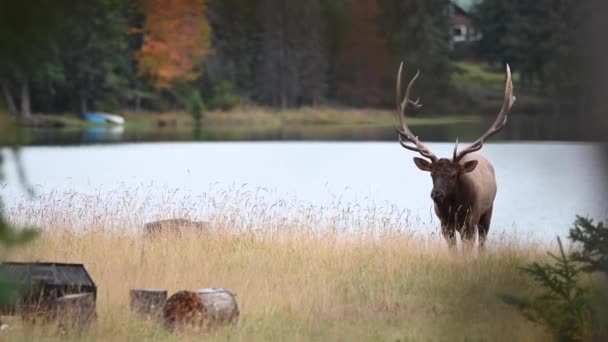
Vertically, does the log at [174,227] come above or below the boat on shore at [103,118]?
above

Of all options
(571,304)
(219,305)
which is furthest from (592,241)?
(219,305)

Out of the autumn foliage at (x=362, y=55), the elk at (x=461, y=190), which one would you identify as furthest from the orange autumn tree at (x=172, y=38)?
the elk at (x=461, y=190)

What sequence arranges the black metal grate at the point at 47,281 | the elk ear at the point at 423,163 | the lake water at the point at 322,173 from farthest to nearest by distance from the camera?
the lake water at the point at 322,173, the elk ear at the point at 423,163, the black metal grate at the point at 47,281

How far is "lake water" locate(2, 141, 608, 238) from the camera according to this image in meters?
12.7

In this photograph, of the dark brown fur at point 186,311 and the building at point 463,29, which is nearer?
the dark brown fur at point 186,311

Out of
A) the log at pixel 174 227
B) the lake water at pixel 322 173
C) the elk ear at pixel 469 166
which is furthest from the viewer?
the lake water at pixel 322 173

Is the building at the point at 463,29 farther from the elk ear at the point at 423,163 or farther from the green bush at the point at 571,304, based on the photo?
the green bush at the point at 571,304

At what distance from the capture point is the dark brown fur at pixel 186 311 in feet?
16.1

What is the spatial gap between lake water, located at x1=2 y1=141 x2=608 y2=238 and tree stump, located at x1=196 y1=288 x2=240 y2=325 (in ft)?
16.2

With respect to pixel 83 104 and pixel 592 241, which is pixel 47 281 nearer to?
pixel 592 241

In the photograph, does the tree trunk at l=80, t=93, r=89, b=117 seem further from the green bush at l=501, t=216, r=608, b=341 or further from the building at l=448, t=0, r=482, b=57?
the green bush at l=501, t=216, r=608, b=341

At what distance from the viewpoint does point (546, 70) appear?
22.7 m

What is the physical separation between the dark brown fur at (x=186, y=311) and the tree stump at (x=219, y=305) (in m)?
0.03

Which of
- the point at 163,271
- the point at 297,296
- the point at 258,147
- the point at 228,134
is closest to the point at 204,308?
the point at 297,296
